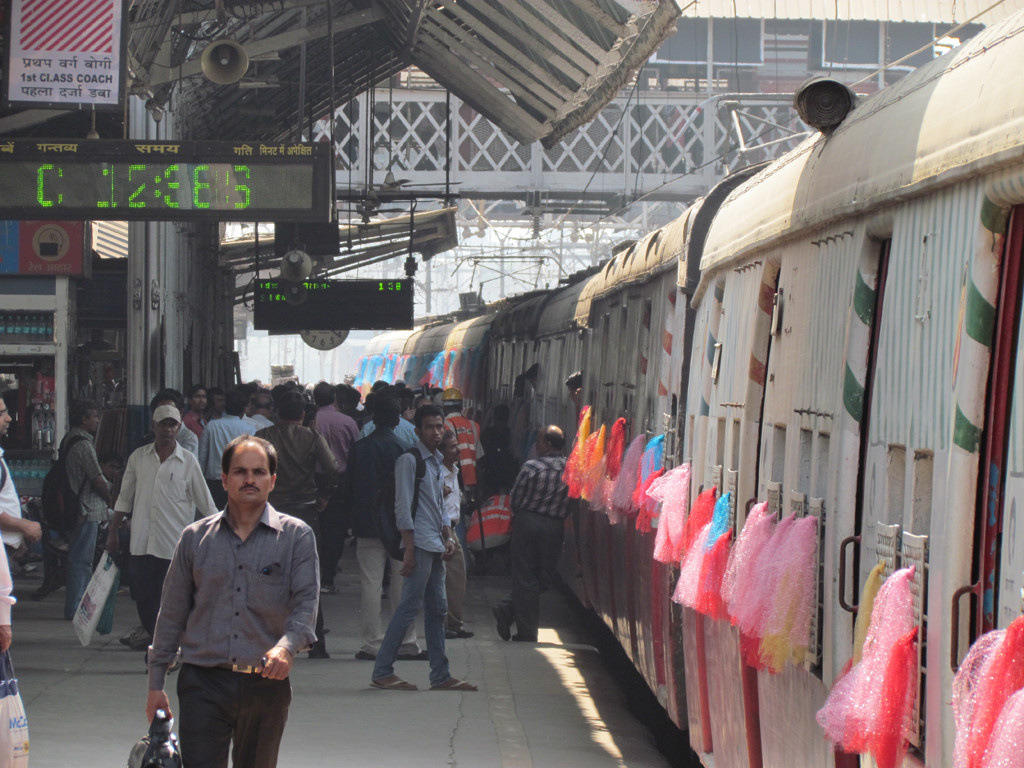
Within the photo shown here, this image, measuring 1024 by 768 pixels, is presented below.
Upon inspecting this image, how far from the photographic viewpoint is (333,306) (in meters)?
21.1

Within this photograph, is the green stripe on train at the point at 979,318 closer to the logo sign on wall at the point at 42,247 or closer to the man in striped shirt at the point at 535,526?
the man in striped shirt at the point at 535,526

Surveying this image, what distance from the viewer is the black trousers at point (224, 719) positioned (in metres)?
5.09

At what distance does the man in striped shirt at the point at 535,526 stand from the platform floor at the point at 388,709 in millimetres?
312

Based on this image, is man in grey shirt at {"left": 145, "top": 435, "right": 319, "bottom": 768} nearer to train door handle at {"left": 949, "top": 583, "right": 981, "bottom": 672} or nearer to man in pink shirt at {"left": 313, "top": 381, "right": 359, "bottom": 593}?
train door handle at {"left": 949, "top": 583, "right": 981, "bottom": 672}

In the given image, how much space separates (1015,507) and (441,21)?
1205cm

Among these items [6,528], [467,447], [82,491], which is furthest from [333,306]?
[6,528]

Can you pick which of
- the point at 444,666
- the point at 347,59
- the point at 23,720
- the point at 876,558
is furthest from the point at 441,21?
the point at 876,558

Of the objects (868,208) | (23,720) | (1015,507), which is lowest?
(23,720)

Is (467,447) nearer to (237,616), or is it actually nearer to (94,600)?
(94,600)

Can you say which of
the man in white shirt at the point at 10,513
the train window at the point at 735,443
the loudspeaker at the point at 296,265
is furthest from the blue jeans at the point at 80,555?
the loudspeaker at the point at 296,265

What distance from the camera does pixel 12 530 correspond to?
663cm

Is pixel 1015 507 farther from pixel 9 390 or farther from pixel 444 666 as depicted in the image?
pixel 9 390

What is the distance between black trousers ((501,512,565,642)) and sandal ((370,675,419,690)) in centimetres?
243

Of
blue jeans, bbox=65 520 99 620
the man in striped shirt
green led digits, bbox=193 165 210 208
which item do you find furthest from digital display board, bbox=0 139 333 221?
the man in striped shirt
